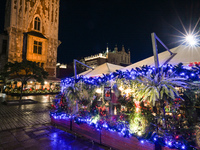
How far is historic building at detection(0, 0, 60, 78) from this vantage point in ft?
74.2

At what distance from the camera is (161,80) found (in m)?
3.35

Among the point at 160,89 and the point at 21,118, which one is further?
the point at 21,118

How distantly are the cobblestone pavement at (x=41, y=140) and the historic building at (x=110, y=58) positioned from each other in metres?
54.6

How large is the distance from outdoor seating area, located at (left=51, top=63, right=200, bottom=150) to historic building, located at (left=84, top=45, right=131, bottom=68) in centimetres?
5492

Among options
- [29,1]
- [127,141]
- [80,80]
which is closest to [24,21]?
[29,1]

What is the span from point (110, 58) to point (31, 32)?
4456 cm

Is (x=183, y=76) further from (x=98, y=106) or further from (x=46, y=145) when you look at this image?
(x=46, y=145)

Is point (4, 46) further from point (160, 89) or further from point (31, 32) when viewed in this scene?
point (160, 89)

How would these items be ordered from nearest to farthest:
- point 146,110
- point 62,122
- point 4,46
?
point 146,110 < point 62,122 < point 4,46

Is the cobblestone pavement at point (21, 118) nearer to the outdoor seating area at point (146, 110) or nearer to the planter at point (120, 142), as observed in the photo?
the outdoor seating area at point (146, 110)

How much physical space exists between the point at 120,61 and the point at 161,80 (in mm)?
69014

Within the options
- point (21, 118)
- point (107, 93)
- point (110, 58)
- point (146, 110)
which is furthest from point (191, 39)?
point (110, 58)

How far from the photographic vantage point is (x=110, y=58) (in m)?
64.9

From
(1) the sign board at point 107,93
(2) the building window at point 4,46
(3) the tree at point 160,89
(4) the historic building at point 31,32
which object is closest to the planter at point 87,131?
(1) the sign board at point 107,93
